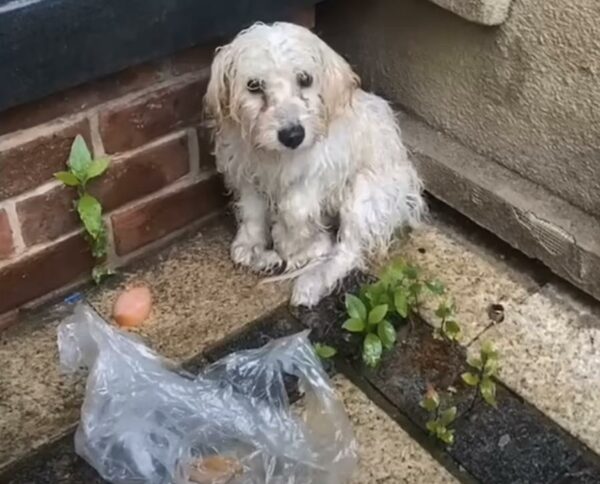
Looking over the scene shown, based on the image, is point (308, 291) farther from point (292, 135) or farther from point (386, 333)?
point (292, 135)

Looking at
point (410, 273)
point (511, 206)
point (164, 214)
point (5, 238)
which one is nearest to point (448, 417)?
point (410, 273)

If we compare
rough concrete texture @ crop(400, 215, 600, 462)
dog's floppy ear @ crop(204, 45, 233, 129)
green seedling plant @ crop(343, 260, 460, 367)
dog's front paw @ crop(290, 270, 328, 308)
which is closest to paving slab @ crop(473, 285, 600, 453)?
rough concrete texture @ crop(400, 215, 600, 462)

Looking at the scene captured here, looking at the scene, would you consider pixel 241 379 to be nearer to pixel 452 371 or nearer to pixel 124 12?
pixel 452 371

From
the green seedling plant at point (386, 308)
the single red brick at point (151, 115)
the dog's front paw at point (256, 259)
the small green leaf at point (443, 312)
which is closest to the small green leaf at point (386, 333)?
the green seedling plant at point (386, 308)

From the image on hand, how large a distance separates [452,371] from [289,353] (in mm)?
322

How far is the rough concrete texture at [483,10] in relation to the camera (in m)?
1.95

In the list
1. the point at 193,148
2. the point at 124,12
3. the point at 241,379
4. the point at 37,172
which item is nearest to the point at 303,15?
the point at 193,148

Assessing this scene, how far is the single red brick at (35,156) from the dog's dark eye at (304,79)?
0.43m

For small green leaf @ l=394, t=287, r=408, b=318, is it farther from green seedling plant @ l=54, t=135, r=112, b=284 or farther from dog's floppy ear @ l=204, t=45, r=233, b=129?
green seedling plant @ l=54, t=135, r=112, b=284

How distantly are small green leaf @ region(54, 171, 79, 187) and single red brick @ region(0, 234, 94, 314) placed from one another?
0.47 ft

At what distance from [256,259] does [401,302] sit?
0.36m

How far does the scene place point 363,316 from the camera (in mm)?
1956

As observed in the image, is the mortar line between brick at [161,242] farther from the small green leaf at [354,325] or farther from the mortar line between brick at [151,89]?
the small green leaf at [354,325]

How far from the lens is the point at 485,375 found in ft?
6.11
